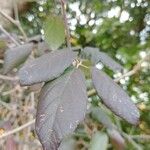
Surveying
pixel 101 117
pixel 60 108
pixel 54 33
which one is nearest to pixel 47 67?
pixel 60 108

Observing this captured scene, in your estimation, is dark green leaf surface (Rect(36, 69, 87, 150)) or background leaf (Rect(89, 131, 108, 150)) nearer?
dark green leaf surface (Rect(36, 69, 87, 150))

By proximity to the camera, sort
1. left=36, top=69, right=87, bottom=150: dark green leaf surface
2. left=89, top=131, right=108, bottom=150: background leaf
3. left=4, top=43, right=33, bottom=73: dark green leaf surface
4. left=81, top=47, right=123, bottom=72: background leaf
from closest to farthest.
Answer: left=36, top=69, right=87, bottom=150: dark green leaf surface < left=81, top=47, right=123, bottom=72: background leaf < left=4, top=43, right=33, bottom=73: dark green leaf surface < left=89, top=131, right=108, bottom=150: background leaf

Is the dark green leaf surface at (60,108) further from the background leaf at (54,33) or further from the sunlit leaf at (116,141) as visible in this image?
the sunlit leaf at (116,141)

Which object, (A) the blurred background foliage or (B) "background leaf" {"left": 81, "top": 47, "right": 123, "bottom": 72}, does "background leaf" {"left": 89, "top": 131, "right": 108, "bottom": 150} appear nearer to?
(B) "background leaf" {"left": 81, "top": 47, "right": 123, "bottom": 72}

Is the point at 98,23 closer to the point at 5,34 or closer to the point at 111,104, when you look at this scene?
the point at 5,34

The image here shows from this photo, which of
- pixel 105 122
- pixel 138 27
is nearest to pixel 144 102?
pixel 138 27

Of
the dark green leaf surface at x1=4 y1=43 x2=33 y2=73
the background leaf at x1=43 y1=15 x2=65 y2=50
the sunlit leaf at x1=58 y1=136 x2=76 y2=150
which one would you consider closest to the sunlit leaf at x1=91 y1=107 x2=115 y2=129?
the sunlit leaf at x1=58 y1=136 x2=76 y2=150

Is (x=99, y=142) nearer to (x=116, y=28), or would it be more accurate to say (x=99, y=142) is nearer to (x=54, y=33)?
(x=54, y=33)

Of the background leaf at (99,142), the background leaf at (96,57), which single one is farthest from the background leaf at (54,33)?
the background leaf at (99,142)
